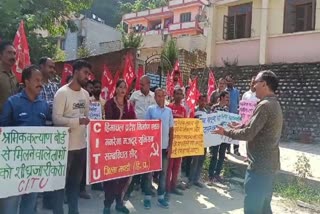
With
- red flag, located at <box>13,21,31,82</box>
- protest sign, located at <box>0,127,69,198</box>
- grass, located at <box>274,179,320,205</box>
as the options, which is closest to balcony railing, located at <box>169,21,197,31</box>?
grass, located at <box>274,179,320,205</box>

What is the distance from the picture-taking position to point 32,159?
390 cm

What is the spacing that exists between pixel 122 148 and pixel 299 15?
1152 centimetres

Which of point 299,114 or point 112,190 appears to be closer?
point 112,190

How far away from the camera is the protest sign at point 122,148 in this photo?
448 centimetres

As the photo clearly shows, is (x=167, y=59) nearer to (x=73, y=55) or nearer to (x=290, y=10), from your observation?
(x=290, y=10)

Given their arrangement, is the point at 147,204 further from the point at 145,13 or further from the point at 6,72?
the point at 145,13

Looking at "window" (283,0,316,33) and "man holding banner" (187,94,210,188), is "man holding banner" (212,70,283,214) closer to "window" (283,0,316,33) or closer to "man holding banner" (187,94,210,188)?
"man holding banner" (187,94,210,188)

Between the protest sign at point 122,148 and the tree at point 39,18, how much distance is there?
565cm

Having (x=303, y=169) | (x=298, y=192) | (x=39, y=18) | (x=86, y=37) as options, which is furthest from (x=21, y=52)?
(x=86, y=37)

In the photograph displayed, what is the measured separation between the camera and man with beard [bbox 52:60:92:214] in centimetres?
417

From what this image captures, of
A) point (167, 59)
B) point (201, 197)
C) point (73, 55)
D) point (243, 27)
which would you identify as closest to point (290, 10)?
point (243, 27)

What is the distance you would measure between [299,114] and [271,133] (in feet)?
32.1

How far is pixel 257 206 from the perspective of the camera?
3619 mm

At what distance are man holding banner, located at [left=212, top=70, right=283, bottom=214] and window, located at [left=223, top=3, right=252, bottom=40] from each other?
12.3 metres
